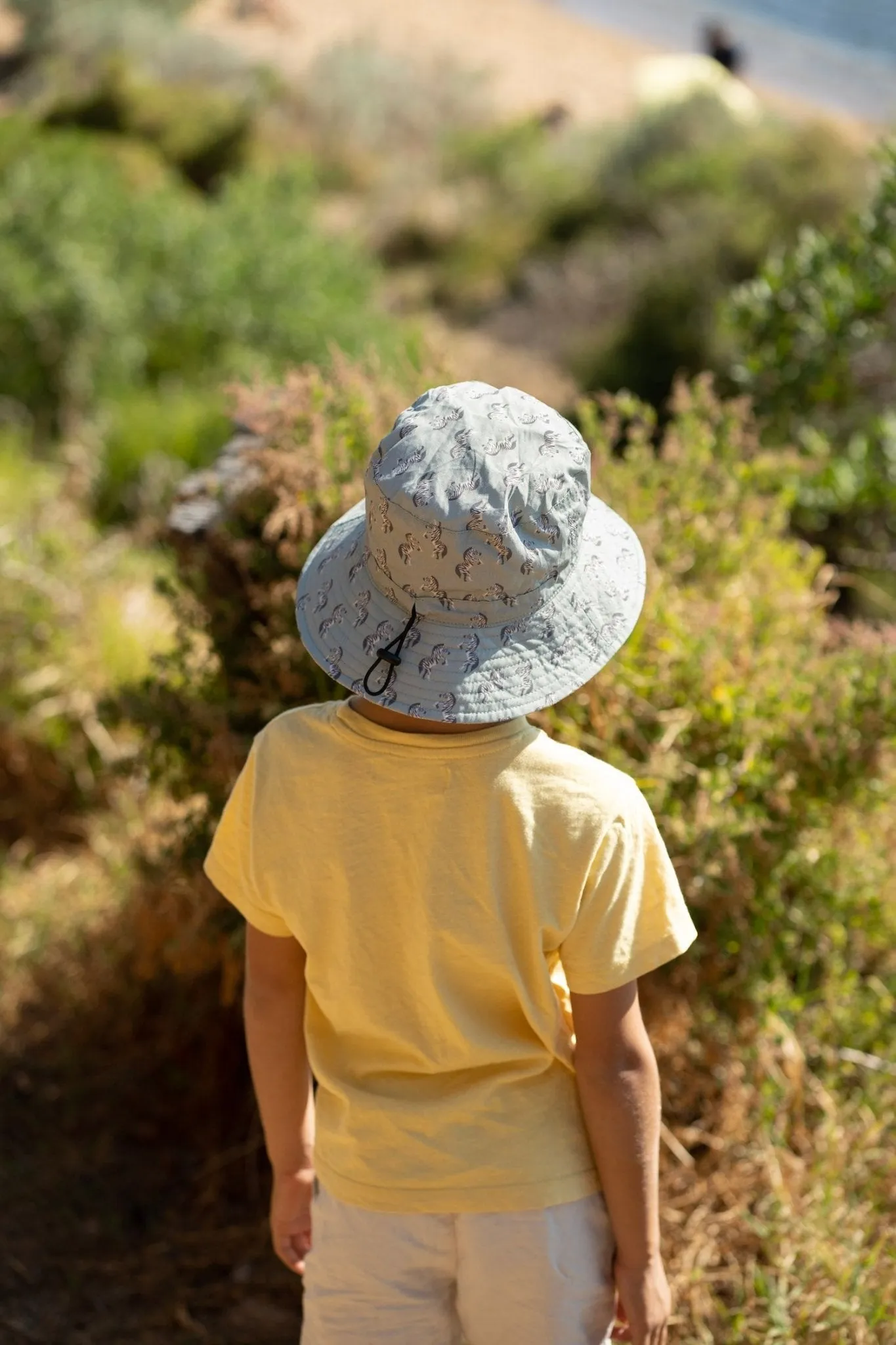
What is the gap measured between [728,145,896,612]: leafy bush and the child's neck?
2.23m

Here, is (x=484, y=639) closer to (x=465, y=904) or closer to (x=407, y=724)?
(x=407, y=724)

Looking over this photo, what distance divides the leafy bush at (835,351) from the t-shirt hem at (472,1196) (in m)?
2.30

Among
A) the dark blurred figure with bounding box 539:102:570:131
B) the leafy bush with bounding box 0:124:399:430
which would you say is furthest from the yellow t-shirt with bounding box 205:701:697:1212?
the dark blurred figure with bounding box 539:102:570:131

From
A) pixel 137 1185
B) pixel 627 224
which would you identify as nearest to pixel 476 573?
pixel 137 1185

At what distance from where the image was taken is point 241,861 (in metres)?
1.67

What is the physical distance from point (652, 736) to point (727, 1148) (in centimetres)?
79

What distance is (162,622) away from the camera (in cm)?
473

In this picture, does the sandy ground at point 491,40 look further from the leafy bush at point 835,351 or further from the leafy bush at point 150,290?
the leafy bush at point 835,351

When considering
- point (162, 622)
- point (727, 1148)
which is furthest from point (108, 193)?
point (727, 1148)

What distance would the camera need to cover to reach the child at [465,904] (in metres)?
1.43

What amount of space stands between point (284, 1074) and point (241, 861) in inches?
13.3

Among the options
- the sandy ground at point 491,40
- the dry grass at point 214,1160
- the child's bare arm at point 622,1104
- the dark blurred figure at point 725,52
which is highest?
the child's bare arm at point 622,1104

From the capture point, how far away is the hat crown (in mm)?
1380

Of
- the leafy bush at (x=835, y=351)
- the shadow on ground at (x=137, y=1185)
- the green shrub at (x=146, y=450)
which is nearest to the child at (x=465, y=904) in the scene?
the shadow on ground at (x=137, y=1185)
